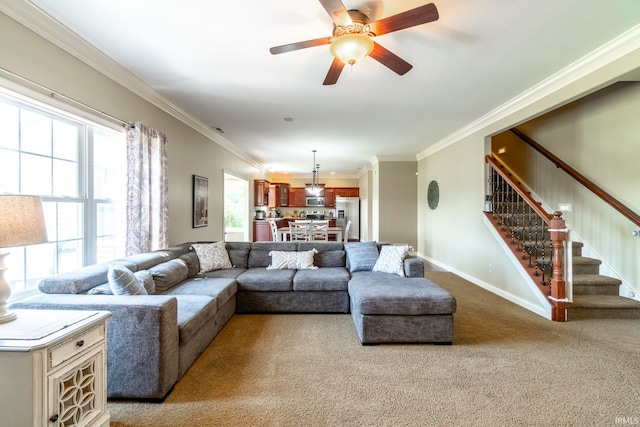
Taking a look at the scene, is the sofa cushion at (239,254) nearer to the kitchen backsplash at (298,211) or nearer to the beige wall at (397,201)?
the beige wall at (397,201)

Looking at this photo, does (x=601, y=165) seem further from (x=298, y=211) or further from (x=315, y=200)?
(x=298, y=211)

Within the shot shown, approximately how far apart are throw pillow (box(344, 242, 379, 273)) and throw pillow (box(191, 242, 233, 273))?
1.69m

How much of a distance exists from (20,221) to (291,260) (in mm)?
2703

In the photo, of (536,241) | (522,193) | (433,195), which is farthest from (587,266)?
(433,195)

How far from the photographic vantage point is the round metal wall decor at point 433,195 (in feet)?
19.4

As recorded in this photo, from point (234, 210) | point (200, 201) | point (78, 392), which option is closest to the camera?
point (78, 392)

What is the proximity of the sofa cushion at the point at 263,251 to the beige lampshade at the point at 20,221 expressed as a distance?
257 centimetres

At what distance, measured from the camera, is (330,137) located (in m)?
5.28

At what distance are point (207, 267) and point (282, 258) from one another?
98 cm

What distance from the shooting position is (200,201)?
4.58 m

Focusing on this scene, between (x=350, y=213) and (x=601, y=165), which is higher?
(x=601, y=165)

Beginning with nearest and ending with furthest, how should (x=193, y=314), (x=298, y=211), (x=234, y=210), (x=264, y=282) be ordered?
1. (x=193, y=314)
2. (x=264, y=282)
3. (x=234, y=210)
4. (x=298, y=211)

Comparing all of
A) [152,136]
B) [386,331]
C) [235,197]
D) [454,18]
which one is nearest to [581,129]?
[454,18]

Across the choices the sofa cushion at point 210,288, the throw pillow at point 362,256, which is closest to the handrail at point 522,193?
the throw pillow at point 362,256
